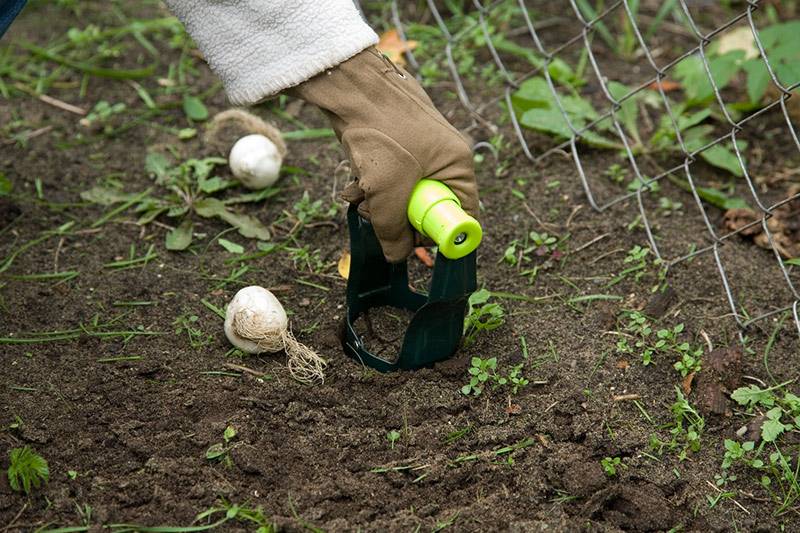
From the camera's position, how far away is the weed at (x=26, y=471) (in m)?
1.63

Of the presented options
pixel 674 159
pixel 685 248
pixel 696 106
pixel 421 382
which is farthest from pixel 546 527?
pixel 696 106

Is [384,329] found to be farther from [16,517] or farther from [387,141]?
[16,517]

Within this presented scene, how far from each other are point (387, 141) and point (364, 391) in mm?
533

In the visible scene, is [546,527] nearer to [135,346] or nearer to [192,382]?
[192,382]

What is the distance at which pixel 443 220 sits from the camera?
64.4 inches

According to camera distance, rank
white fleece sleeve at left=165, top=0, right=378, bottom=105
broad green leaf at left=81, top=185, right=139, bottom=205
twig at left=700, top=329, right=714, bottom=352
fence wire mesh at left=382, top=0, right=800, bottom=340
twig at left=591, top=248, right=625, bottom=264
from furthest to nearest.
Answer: broad green leaf at left=81, top=185, right=139, bottom=205, twig at left=591, top=248, right=625, bottom=264, fence wire mesh at left=382, top=0, right=800, bottom=340, twig at left=700, top=329, right=714, bottom=352, white fleece sleeve at left=165, top=0, right=378, bottom=105

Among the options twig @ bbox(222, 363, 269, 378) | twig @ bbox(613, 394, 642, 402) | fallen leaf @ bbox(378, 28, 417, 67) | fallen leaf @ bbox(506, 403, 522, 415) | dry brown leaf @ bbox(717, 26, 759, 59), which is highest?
dry brown leaf @ bbox(717, 26, 759, 59)

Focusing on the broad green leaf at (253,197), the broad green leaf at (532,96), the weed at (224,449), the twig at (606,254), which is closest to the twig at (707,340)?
the twig at (606,254)

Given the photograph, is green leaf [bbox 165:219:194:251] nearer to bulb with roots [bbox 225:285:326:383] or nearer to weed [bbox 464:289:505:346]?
bulb with roots [bbox 225:285:326:383]

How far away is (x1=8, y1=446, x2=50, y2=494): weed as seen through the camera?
163 centimetres

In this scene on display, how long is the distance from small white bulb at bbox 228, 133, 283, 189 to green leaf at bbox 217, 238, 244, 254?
212 mm

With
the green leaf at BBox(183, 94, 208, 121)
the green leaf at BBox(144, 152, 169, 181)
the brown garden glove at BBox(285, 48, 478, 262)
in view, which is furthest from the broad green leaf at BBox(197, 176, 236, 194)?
the brown garden glove at BBox(285, 48, 478, 262)

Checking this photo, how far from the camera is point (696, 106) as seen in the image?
2.76 m

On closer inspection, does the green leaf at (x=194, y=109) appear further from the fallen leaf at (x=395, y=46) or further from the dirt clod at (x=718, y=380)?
the dirt clod at (x=718, y=380)
